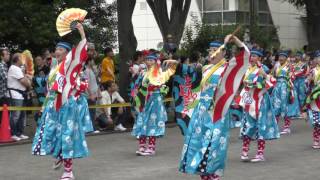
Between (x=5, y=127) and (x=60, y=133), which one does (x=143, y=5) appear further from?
(x=60, y=133)

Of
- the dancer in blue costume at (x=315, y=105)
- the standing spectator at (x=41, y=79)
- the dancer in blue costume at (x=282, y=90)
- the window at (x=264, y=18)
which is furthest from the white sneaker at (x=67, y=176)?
the window at (x=264, y=18)

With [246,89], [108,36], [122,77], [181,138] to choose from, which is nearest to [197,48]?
[108,36]

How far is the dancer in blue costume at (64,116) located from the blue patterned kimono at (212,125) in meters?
2.05

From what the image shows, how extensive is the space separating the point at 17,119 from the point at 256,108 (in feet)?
16.0

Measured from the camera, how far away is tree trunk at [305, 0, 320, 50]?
76.5 ft

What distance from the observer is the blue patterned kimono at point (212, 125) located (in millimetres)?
6191

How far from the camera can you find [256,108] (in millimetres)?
9844

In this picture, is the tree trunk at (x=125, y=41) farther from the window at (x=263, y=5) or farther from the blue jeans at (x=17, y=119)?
the window at (x=263, y=5)

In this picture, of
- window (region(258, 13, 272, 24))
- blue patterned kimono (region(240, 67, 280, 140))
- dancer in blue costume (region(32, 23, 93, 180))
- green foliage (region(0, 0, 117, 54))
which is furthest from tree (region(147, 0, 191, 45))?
window (region(258, 13, 272, 24))

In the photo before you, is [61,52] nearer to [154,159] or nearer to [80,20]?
[80,20]

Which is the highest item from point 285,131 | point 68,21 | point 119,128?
point 68,21

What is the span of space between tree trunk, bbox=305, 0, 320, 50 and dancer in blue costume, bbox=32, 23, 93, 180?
1689cm

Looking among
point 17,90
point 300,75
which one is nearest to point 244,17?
point 300,75

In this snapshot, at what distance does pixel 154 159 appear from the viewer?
10000 millimetres
